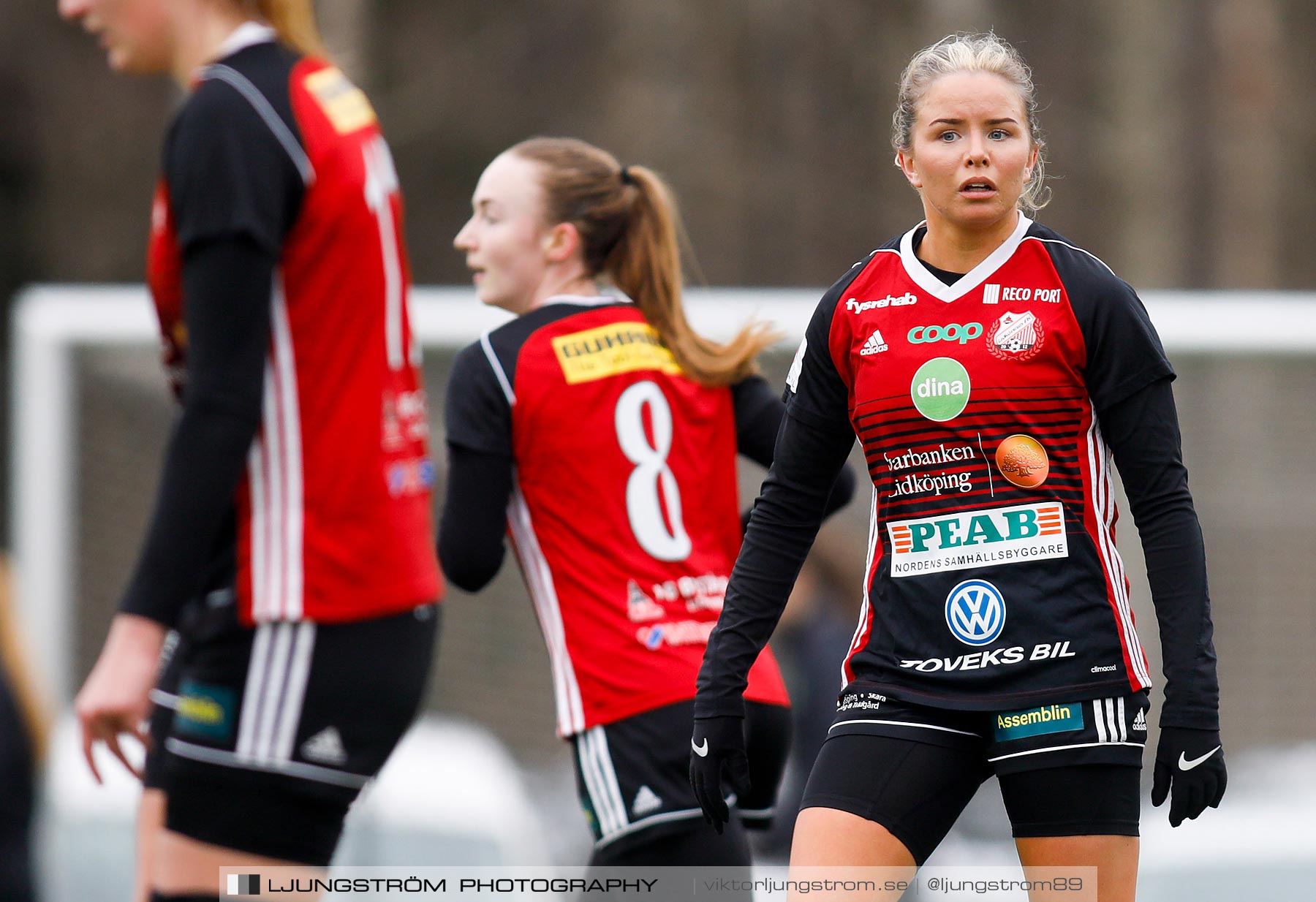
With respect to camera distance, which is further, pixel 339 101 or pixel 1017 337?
pixel 339 101

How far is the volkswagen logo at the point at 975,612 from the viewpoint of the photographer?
257 cm

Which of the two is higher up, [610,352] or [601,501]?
[610,352]

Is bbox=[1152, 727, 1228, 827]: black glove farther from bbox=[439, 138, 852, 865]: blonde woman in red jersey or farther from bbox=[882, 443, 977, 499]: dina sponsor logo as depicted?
bbox=[439, 138, 852, 865]: blonde woman in red jersey

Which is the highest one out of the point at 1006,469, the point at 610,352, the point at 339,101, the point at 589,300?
the point at 339,101

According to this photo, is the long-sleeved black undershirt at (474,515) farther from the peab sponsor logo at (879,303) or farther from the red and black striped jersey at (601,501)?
the peab sponsor logo at (879,303)

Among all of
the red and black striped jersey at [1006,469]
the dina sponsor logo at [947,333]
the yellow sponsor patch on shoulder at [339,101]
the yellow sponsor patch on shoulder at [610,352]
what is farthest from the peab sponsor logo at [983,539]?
the yellow sponsor patch on shoulder at [339,101]

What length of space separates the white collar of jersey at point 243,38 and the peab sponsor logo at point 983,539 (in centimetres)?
134

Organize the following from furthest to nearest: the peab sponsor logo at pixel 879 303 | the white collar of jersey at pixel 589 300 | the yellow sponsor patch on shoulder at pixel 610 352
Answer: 1. the white collar of jersey at pixel 589 300
2. the yellow sponsor patch on shoulder at pixel 610 352
3. the peab sponsor logo at pixel 879 303

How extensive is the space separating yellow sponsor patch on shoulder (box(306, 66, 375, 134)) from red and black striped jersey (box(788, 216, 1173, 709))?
0.95 meters

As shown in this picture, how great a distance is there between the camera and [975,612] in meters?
2.59

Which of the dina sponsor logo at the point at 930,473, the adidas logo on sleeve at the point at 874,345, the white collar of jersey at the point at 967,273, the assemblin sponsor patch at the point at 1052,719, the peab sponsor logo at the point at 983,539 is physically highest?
the white collar of jersey at the point at 967,273

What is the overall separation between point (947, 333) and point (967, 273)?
0.11 m

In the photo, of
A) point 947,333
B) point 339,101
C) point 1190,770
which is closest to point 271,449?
point 339,101

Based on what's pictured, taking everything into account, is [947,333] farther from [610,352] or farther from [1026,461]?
[610,352]
